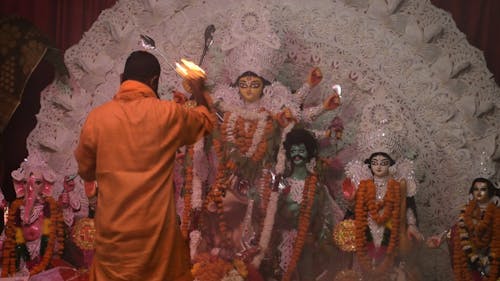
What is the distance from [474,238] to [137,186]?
1.97 m

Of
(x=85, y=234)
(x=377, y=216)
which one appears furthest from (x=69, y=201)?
(x=377, y=216)

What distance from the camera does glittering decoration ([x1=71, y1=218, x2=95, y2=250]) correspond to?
4863 mm

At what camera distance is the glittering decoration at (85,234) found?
191 inches

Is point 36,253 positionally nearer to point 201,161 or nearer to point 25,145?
point 25,145

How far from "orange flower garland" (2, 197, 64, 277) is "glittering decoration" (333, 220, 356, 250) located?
1815 mm

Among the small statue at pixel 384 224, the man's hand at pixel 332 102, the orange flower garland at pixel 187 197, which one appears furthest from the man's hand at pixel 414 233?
the orange flower garland at pixel 187 197

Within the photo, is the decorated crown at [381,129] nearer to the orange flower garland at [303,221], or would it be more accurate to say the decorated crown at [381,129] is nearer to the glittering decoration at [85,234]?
the orange flower garland at [303,221]

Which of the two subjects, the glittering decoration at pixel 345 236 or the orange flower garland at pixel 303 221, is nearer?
the glittering decoration at pixel 345 236

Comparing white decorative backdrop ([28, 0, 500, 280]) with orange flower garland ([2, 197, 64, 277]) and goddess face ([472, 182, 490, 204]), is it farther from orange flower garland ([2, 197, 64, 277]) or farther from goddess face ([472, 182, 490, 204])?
orange flower garland ([2, 197, 64, 277])

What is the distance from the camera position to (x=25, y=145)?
550 centimetres

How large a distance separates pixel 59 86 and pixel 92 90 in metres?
0.28

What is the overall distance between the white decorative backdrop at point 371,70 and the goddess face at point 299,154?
25 cm

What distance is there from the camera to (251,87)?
465 centimetres

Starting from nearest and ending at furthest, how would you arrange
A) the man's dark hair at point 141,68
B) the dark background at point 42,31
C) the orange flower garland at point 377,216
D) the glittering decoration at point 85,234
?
the man's dark hair at point 141,68
the orange flower garland at point 377,216
the glittering decoration at point 85,234
the dark background at point 42,31
